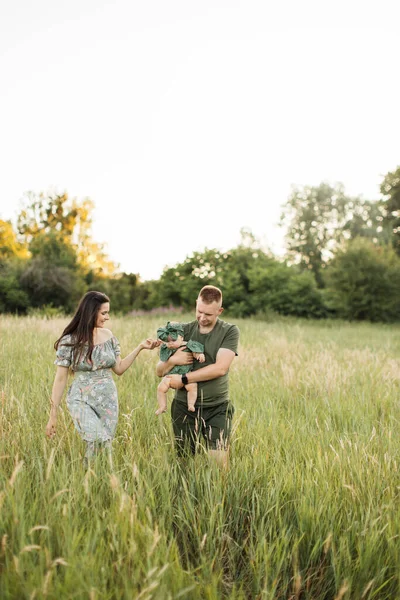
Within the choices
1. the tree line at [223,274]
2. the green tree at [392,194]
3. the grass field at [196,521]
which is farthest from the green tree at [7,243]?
the grass field at [196,521]

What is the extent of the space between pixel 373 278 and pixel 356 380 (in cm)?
2298

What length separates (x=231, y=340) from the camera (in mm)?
3895

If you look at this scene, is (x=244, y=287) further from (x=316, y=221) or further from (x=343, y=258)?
(x=316, y=221)

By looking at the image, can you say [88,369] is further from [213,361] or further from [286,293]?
[286,293]

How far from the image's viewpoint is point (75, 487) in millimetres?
2756

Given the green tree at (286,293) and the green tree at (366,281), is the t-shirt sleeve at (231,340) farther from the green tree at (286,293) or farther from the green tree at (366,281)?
the green tree at (286,293)

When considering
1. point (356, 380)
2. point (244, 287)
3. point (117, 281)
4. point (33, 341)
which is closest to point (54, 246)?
point (117, 281)

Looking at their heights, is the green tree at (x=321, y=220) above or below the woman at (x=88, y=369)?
above

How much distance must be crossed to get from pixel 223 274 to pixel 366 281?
10.6m

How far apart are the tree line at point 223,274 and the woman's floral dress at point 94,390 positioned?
18613 mm

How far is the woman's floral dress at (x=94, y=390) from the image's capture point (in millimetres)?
3644

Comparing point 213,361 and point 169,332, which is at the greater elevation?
point 169,332

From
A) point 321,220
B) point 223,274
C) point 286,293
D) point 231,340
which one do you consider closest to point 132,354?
point 231,340

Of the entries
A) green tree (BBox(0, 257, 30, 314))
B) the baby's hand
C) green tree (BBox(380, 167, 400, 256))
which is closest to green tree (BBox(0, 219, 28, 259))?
green tree (BBox(0, 257, 30, 314))
